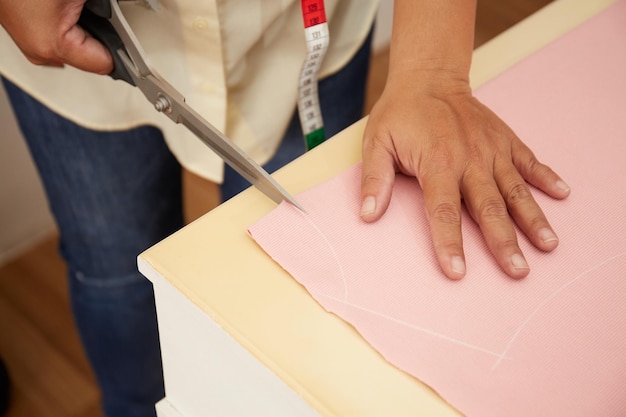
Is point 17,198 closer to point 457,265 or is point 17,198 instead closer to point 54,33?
point 54,33

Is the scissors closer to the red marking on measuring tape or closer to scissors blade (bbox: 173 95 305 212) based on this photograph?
scissors blade (bbox: 173 95 305 212)

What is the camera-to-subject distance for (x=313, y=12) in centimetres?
68

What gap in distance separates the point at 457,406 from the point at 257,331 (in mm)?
133

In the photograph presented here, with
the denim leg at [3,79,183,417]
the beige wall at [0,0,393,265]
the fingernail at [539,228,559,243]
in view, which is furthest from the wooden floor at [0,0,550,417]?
the fingernail at [539,228,559,243]

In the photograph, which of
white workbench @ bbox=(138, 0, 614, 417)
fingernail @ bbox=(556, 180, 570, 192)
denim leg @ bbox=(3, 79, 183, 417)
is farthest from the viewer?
denim leg @ bbox=(3, 79, 183, 417)

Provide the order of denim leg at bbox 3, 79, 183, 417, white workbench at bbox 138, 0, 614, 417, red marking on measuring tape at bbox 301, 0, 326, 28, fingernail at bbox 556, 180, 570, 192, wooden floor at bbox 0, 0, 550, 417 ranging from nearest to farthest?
1. white workbench at bbox 138, 0, 614, 417
2. fingernail at bbox 556, 180, 570, 192
3. red marking on measuring tape at bbox 301, 0, 326, 28
4. denim leg at bbox 3, 79, 183, 417
5. wooden floor at bbox 0, 0, 550, 417

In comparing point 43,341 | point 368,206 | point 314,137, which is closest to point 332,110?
point 314,137

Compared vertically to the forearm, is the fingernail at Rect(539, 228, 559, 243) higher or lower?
lower

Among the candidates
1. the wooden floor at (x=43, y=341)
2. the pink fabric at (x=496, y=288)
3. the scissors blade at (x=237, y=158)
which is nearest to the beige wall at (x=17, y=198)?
the wooden floor at (x=43, y=341)

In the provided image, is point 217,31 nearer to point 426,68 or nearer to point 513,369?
point 426,68

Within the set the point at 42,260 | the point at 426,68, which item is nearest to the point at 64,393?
the point at 42,260

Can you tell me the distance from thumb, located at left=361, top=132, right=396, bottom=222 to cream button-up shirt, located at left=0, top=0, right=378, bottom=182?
0.20 meters

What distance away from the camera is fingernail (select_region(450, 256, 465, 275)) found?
1.64 feet

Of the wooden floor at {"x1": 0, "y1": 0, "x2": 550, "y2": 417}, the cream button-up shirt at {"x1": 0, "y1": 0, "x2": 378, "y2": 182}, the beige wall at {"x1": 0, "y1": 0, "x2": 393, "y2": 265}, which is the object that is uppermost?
the cream button-up shirt at {"x1": 0, "y1": 0, "x2": 378, "y2": 182}
